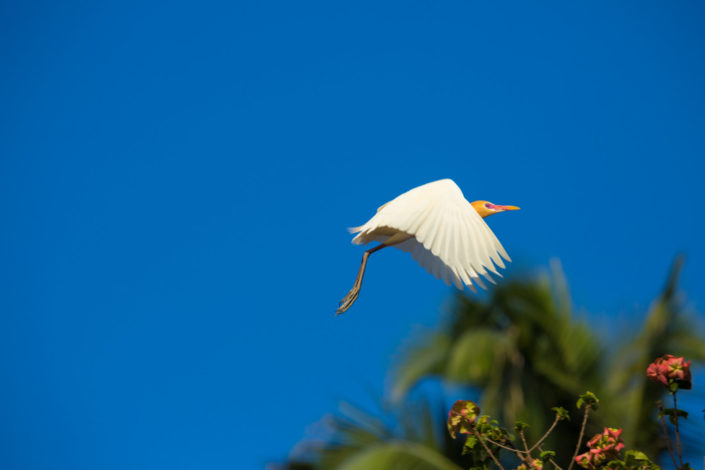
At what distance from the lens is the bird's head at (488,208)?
19.9 feet

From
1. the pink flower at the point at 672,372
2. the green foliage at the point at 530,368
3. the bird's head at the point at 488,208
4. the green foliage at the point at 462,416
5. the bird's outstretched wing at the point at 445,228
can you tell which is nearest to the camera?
the pink flower at the point at 672,372

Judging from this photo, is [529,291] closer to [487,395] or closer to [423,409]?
[487,395]

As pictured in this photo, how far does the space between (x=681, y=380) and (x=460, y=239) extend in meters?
1.47

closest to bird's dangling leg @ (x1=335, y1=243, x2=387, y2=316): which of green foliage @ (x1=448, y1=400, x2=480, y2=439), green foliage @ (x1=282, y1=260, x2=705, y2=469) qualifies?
green foliage @ (x1=448, y1=400, x2=480, y2=439)

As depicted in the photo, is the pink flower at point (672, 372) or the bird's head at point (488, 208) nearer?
the pink flower at point (672, 372)

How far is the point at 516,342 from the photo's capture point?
8.59 meters

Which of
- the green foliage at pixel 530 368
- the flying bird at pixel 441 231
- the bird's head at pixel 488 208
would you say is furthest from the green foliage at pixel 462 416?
the green foliage at pixel 530 368

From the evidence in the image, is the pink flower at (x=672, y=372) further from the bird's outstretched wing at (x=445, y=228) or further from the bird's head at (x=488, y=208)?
the bird's head at (x=488, y=208)

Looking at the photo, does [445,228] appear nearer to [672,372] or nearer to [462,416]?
[462,416]

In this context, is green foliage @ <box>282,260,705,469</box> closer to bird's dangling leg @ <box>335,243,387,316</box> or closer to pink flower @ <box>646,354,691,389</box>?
bird's dangling leg @ <box>335,243,387,316</box>

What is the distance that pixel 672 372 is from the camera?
11.4 ft

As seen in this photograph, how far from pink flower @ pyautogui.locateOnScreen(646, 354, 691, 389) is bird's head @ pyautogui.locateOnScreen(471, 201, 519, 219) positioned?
8.73ft

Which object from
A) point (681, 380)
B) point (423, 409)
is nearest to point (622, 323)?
point (423, 409)

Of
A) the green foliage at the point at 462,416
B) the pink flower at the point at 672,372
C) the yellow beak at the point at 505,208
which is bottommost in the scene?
the pink flower at the point at 672,372
